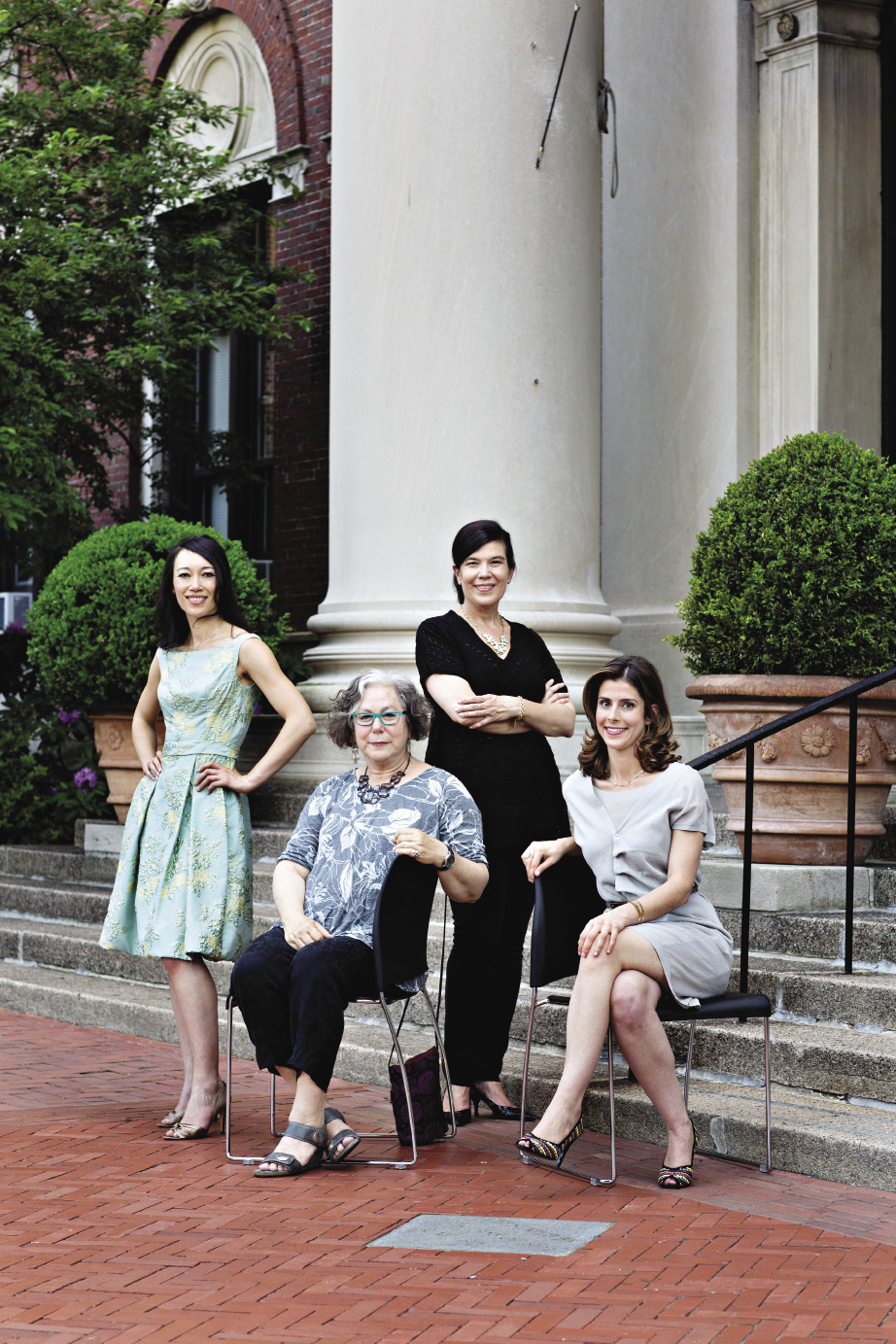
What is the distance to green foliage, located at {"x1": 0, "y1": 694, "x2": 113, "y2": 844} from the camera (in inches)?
404

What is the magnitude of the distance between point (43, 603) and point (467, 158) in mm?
3161

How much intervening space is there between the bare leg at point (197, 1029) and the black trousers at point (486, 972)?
2.46ft

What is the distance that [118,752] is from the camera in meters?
8.98

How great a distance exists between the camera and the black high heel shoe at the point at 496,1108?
552cm

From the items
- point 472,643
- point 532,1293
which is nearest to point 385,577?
point 472,643

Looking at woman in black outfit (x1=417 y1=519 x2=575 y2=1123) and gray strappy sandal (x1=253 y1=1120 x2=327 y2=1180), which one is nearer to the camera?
gray strappy sandal (x1=253 y1=1120 x2=327 y2=1180)

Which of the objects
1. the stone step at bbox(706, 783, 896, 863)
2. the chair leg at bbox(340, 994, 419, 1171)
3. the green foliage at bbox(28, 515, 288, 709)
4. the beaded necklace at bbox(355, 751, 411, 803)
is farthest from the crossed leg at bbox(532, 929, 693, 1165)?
the green foliage at bbox(28, 515, 288, 709)

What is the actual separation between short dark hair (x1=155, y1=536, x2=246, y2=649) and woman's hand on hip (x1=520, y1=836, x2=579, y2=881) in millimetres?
1328

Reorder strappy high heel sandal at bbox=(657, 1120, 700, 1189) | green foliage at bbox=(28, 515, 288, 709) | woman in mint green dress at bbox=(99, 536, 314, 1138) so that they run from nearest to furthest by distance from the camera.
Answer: strappy high heel sandal at bbox=(657, 1120, 700, 1189) → woman in mint green dress at bbox=(99, 536, 314, 1138) → green foliage at bbox=(28, 515, 288, 709)

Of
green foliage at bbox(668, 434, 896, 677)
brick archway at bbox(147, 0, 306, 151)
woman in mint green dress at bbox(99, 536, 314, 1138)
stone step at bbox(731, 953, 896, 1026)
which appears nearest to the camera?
stone step at bbox(731, 953, 896, 1026)

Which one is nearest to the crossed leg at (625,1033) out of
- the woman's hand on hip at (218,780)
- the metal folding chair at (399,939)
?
the metal folding chair at (399,939)

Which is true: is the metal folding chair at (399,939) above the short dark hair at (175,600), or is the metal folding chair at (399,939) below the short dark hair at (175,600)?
below

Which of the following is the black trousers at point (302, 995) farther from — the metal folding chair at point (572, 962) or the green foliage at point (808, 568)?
the green foliage at point (808, 568)

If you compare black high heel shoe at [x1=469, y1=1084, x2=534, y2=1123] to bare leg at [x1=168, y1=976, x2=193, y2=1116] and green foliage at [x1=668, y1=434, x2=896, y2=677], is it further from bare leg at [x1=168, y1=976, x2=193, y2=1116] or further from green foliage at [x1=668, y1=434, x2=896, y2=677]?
green foliage at [x1=668, y1=434, x2=896, y2=677]
